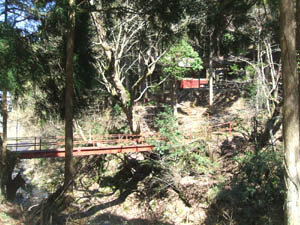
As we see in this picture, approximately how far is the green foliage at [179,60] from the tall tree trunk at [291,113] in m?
12.3

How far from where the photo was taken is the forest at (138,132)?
638cm

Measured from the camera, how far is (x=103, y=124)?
1847cm

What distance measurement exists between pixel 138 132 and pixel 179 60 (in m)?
6.00

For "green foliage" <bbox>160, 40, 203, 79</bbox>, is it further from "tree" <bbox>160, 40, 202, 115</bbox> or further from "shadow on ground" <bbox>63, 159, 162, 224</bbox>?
"shadow on ground" <bbox>63, 159, 162, 224</bbox>

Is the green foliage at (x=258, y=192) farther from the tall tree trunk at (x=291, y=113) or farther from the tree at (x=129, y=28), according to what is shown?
the tree at (x=129, y=28)

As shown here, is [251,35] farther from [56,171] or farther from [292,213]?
[56,171]

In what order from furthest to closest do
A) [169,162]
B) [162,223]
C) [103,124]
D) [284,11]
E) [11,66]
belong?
[103,124], [169,162], [162,223], [11,66], [284,11]

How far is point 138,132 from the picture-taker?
1441 centimetres

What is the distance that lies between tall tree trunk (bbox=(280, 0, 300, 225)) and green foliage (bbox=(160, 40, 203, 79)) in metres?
12.3

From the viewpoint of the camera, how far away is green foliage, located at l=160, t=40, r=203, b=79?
16.7 m

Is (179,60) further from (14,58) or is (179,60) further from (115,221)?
(14,58)

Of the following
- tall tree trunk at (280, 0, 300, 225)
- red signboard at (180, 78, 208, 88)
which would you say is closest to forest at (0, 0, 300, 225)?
tall tree trunk at (280, 0, 300, 225)

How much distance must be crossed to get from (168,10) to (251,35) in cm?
750

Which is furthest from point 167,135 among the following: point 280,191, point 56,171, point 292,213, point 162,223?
point 56,171
